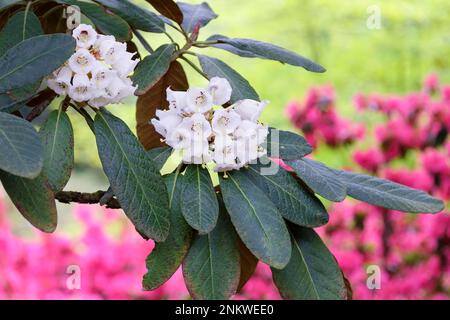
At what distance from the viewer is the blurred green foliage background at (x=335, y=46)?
15.5ft

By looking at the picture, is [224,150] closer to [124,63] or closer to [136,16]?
[124,63]

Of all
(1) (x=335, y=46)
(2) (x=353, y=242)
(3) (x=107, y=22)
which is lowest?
(2) (x=353, y=242)

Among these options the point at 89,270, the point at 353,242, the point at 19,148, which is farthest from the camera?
the point at 353,242

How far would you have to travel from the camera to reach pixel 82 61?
34.3 inches

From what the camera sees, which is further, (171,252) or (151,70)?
(151,70)

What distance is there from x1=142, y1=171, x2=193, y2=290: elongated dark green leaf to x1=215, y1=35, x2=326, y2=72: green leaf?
0.25 meters

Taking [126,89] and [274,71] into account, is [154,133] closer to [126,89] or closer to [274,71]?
[126,89]

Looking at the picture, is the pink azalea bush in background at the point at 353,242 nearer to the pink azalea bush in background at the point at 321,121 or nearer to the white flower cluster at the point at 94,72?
the pink azalea bush in background at the point at 321,121

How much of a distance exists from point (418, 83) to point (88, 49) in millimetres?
4243

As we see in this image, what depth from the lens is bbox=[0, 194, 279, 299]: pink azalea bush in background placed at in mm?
2217

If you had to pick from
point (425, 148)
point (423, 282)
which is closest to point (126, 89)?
point (423, 282)

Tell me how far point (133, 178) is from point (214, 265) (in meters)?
0.13

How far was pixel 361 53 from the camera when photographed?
4.90 m

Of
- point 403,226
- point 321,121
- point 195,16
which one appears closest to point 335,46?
point 321,121
